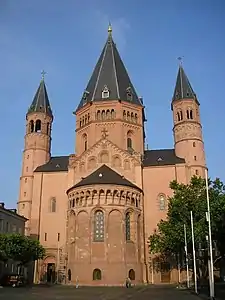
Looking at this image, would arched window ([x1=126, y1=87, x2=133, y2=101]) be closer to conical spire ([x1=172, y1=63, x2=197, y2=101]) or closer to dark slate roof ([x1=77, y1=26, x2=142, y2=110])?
dark slate roof ([x1=77, y1=26, x2=142, y2=110])

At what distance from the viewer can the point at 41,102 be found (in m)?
71.4

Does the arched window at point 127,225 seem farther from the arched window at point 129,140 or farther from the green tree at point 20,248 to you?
the arched window at point 129,140

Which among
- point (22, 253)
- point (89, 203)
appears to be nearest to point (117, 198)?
point (89, 203)

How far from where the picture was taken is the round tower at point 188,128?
6091cm

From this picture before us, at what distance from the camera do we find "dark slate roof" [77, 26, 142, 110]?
224 ft

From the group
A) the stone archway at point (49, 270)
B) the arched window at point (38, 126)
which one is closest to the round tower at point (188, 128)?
the arched window at point (38, 126)

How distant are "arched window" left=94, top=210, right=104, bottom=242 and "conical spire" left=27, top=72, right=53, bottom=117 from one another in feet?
88.8

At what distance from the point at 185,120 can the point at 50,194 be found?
26766mm

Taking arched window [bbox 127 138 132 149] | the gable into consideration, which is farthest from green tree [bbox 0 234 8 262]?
arched window [bbox 127 138 132 149]

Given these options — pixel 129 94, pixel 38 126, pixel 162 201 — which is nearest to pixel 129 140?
pixel 129 94

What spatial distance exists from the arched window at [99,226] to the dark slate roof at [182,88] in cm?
2708

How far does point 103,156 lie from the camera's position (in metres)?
62.2

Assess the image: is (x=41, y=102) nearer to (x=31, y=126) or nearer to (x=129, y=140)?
(x=31, y=126)

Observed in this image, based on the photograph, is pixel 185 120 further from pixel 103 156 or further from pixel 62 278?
pixel 62 278
